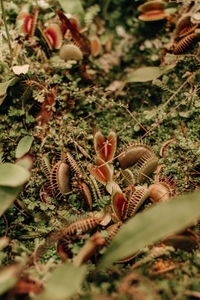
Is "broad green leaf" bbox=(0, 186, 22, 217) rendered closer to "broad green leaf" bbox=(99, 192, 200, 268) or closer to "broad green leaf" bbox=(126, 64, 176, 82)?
"broad green leaf" bbox=(99, 192, 200, 268)

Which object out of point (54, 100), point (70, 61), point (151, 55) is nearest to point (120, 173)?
point (54, 100)

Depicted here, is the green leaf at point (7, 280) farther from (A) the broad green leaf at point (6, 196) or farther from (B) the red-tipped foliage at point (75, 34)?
(B) the red-tipped foliage at point (75, 34)

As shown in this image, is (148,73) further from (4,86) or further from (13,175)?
(13,175)

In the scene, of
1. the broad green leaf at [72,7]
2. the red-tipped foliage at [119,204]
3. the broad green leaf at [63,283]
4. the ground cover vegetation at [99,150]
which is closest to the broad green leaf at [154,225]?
the ground cover vegetation at [99,150]

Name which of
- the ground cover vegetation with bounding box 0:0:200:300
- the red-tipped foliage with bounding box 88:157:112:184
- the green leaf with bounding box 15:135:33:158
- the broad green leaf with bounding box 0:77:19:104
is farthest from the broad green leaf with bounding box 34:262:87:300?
the broad green leaf with bounding box 0:77:19:104

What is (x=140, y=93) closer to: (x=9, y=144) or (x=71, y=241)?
(x=9, y=144)

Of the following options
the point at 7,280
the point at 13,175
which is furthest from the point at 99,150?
the point at 7,280
